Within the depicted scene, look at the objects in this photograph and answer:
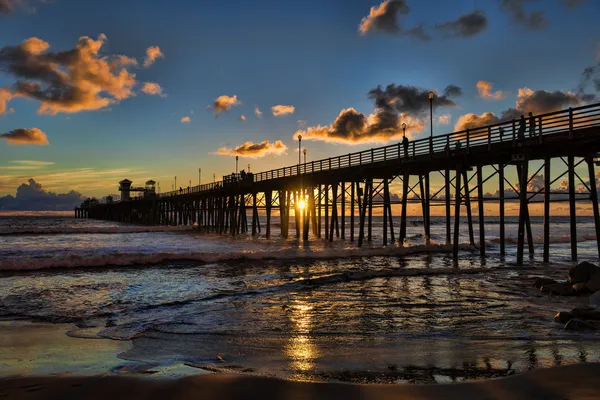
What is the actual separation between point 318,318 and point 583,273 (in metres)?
7.82

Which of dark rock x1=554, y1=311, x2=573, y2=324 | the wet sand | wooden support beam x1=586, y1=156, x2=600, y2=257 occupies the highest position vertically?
wooden support beam x1=586, y1=156, x2=600, y2=257

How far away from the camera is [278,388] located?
4258mm

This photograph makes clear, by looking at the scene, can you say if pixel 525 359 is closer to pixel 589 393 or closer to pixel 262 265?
pixel 589 393

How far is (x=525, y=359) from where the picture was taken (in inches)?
210

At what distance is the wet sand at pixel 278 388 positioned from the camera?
13.4ft

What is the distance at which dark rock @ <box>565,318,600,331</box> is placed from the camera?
6.79 metres

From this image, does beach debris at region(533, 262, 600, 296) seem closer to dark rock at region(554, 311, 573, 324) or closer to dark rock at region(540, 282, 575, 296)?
dark rock at region(540, 282, 575, 296)

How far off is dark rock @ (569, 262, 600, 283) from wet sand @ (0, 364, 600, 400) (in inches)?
298

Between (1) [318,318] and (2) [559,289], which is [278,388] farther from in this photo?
(2) [559,289]

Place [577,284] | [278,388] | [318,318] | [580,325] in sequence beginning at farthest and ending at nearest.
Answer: [577,284] < [318,318] < [580,325] < [278,388]

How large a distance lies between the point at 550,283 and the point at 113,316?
1116cm

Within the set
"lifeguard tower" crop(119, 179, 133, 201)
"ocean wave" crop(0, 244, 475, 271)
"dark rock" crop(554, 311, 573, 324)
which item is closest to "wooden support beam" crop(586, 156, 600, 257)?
"ocean wave" crop(0, 244, 475, 271)

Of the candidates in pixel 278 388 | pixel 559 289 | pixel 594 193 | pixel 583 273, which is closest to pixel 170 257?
pixel 559 289

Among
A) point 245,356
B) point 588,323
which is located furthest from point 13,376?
point 588,323
